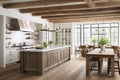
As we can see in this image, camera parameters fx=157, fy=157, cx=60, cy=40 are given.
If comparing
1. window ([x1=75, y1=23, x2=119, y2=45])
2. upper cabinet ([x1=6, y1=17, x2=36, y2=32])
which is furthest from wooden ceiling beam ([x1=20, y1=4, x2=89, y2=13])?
window ([x1=75, y1=23, x2=119, y2=45])

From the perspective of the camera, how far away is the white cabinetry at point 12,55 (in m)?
8.01

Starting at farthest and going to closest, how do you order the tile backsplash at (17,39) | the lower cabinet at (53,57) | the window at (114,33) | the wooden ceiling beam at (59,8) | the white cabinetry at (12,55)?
the window at (114,33) → the tile backsplash at (17,39) → the white cabinetry at (12,55) → the wooden ceiling beam at (59,8) → the lower cabinet at (53,57)

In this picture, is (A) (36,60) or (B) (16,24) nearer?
(A) (36,60)

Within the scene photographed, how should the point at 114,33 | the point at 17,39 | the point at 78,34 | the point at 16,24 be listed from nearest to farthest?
the point at 16,24 → the point at 17,39 → the point at 114,33 → the point at 78,34

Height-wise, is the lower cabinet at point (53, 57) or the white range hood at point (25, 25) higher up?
the white range hood at point (25, 25)

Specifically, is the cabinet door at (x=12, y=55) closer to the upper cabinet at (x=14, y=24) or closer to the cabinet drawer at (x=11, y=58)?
the cabinet drawer at (x=11, y=58)

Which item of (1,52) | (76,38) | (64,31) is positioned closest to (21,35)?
(1,52)

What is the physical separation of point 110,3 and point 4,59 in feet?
17.8

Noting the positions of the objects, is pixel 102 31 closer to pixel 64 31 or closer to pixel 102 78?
pixel 64 31

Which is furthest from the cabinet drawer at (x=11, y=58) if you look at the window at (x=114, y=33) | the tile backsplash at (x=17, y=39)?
the window at (x=114, y=33)

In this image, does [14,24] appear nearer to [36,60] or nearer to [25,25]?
[25,25]

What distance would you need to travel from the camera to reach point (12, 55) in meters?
8.39

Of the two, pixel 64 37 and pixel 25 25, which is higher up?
pixel 25 25

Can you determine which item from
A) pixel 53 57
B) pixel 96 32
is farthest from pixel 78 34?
pixel 53 57
